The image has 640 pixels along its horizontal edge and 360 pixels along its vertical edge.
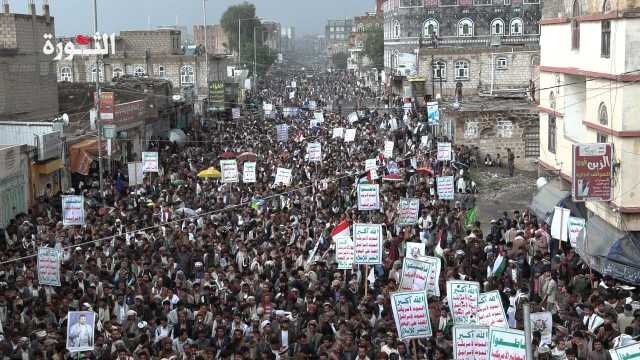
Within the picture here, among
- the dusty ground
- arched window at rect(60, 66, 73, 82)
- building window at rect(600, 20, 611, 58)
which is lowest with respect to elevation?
the dusty ground

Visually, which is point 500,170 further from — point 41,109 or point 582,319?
point 582,319

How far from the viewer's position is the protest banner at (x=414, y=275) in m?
14.7

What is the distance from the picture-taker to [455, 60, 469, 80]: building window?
5909cm

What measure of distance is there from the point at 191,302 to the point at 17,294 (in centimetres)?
282

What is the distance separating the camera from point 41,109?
37.6m

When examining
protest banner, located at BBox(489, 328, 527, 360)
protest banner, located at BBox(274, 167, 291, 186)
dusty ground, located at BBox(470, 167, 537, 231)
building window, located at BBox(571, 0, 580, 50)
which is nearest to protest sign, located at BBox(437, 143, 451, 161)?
dusty ground, located at BBox(470, 167, 537, 231)

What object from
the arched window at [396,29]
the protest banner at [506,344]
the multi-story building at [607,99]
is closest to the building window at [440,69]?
the arched window at [396,29]

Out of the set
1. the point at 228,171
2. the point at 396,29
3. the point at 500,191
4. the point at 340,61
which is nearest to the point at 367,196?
the point at 228,171

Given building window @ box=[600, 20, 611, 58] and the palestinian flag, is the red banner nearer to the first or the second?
building window @ box=[600, 20, 611, 58]

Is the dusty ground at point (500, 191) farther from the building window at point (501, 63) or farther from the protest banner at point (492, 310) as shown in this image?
the building window at point (501, 63)

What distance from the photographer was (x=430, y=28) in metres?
74.6

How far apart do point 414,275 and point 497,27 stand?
6220cm

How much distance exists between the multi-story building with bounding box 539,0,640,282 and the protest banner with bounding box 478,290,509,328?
551cm

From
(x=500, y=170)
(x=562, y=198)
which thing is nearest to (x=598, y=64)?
(x=562, y=198)
